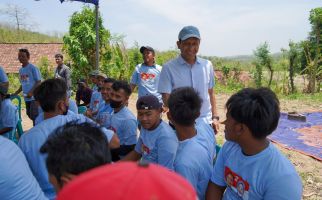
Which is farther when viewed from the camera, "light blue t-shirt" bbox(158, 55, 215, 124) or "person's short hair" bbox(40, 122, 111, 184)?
"light blue t-shirt" bbox(158, 55, 215, 124)

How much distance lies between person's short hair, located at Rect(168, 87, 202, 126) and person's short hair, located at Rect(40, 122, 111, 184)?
96 cm

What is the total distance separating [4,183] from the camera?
1.79 m

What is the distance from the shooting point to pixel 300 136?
289 inches

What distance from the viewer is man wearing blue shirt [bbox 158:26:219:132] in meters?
3.25

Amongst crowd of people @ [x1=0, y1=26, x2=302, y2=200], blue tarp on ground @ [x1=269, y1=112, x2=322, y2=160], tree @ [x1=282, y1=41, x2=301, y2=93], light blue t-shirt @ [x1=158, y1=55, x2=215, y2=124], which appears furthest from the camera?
tree @ [x1=282, y1=41, x2=301, y2=93]

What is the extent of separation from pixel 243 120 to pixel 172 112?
1.97ft

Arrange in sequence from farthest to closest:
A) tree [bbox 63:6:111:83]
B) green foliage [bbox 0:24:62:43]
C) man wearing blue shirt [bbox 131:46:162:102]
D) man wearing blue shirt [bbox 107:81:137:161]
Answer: green foliage [bbox 0:24:62:43] < tree [bbox 63:6:111:83] < man wearing blue shirt [bbox 131:46:162:102] < man wearing blue shirt [bbox 107:81:137:161]

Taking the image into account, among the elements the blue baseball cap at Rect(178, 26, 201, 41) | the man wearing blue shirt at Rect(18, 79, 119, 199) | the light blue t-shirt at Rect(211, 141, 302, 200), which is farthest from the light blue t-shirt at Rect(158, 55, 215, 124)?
the light blue t-shirt at Rect(211, 141, 302, 200)

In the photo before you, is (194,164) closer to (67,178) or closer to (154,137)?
(154,137)

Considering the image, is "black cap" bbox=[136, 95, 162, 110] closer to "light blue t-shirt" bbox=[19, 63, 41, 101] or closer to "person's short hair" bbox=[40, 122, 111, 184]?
"person's short hair" bbox=[40, 122, 111, 184]

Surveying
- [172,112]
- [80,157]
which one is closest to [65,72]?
[172,112]

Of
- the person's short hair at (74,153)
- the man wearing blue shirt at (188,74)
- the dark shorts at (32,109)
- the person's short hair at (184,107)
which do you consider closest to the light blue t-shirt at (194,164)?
the person's short hair at (184,107)

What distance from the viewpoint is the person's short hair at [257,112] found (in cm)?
166

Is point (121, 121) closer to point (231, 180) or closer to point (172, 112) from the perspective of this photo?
point (172, 112)
